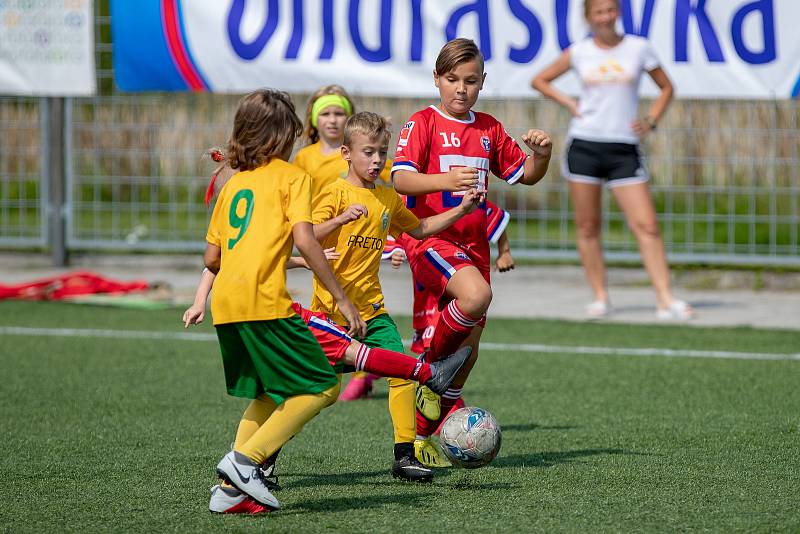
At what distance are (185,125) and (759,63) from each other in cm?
522

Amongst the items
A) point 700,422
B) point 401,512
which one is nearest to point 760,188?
point 700,422

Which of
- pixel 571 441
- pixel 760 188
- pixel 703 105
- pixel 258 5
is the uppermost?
pixel 258 5

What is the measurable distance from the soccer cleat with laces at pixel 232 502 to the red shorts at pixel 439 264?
1431 millimetres

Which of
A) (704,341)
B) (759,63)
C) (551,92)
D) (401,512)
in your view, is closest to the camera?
(401,512)

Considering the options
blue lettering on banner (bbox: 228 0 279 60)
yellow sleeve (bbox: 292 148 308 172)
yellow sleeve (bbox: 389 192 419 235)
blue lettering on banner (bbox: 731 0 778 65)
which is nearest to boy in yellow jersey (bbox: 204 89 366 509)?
yellow sleeve (bbox: 389 192 419 235)

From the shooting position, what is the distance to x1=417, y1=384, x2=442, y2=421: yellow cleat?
5.39 metres

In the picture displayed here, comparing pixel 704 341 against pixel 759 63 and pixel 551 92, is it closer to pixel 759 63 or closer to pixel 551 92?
pixel 551 92

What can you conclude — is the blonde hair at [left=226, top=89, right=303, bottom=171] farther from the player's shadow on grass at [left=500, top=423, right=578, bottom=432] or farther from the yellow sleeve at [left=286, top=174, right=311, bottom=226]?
the player's shadow on grass at [left=500, top=423, right=578, bottom=432]

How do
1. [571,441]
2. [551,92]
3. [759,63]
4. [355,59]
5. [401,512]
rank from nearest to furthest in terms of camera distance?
1. [401,512]
2. [571,441]
3. [551,92]
4. [759,63]
5. [355,59]

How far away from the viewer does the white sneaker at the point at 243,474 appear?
4.36 m

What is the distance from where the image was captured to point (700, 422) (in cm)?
619

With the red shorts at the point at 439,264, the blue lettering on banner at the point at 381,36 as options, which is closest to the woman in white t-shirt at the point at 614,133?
the blue lettering on banner at the point at 381,36

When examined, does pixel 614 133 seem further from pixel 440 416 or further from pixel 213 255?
pixel 213 255

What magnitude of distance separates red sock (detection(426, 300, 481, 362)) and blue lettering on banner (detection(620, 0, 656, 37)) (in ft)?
19.1
